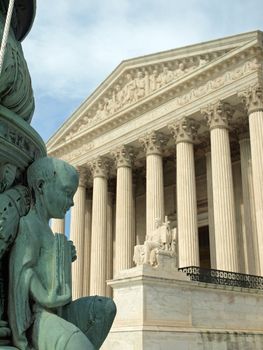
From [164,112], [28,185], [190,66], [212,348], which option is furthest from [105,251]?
[28,185]

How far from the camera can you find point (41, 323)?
3557 mm

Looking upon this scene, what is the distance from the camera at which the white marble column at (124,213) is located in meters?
31.4

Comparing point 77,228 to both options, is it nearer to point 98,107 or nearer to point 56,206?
point 98,107

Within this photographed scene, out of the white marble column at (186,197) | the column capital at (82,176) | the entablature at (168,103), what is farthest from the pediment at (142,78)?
the white marble column at (186,197)

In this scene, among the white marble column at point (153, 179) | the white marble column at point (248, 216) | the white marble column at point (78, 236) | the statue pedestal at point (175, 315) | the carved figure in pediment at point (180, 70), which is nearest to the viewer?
the statue pedestal at point (175, 315)

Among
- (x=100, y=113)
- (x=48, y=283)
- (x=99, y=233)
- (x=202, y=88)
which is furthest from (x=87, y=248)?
(x=48, y=283)

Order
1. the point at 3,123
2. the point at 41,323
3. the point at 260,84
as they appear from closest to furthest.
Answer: the point at 41,323 → the point at 3,123 → the point at 260,84

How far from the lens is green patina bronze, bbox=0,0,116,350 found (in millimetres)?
3561

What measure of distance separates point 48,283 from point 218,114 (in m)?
25.1

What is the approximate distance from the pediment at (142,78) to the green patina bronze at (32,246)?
78.5 feet

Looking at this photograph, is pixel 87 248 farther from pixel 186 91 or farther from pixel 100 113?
pixel 186 91

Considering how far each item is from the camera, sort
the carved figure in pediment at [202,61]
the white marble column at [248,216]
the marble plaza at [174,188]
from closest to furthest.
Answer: the marble plaza at [174,188], the white marble column at [248,216], the carved figure in pediment at [202,61]

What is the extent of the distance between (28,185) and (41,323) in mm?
1187

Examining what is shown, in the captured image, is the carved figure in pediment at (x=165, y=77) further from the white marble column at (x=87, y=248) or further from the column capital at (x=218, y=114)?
the white marble column at (x=87, y=248)
